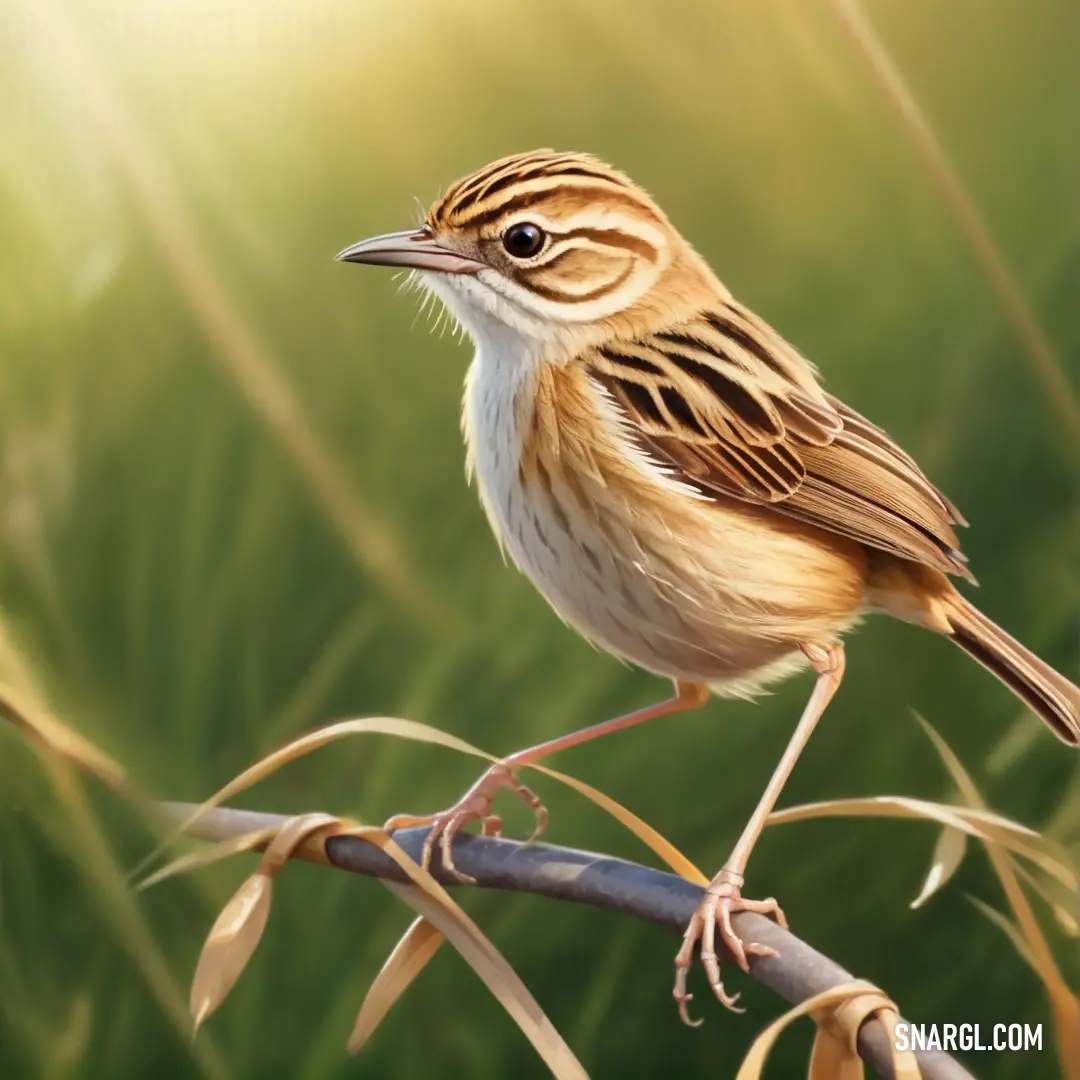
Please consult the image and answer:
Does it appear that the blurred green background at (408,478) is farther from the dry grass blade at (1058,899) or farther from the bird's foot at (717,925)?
the bird's foot at (717,925)

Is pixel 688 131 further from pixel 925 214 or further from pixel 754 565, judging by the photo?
→ pixel 754 565

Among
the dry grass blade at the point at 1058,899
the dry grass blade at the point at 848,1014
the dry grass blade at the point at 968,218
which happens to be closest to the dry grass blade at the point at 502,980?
the dry grass blade at the point at 848,1014

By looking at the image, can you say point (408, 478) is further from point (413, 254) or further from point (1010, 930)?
point (1010, 930)

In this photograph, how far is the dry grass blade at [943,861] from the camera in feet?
5.05

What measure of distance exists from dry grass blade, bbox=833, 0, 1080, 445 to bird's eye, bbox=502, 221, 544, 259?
1.66 ft

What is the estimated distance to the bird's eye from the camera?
1.42m

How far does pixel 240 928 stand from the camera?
154 centimetres

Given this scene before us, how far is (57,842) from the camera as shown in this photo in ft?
5.45

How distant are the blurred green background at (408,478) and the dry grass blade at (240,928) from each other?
0.03 meters

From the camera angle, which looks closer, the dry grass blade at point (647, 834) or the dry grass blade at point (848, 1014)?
the dry grass blade at point (848, 1014)

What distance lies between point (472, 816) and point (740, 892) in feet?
1.13

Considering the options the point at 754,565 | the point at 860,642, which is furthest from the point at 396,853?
the point at 860,642

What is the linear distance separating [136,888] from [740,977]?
32.1 inches

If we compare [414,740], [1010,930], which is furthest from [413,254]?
[1010,930]
